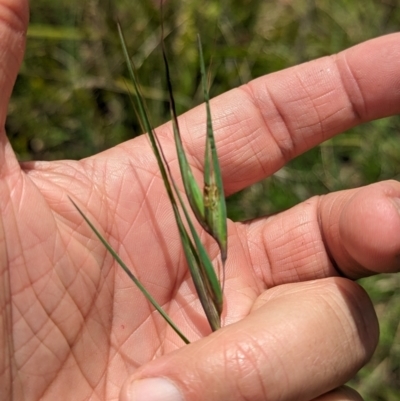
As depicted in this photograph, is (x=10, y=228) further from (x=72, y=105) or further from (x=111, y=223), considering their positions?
(x=72, y=105)

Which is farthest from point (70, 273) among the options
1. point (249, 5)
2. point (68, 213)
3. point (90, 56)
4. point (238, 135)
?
point (249, 5)

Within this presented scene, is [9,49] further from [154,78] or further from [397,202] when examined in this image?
[154,78]

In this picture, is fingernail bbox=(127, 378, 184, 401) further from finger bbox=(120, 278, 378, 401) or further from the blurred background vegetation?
the blurred background vegetation

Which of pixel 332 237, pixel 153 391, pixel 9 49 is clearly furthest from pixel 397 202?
pixel 9 49

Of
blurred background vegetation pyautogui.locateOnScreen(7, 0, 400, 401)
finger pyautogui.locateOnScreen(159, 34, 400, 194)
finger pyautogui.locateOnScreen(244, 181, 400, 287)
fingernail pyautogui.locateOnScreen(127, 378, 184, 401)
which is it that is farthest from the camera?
blurred background vegetation pyautogui.locateOnScreen(7, 0, 400, 401)

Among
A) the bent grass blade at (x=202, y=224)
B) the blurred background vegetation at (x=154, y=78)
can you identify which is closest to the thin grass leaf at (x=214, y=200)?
the bent grass blade at (x=202, y=224)

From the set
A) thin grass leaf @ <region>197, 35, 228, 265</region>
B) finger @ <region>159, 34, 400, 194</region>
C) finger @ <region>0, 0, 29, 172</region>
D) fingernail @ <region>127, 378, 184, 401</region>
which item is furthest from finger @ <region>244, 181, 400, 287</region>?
finger @ <region>0, 0, 29, 172</region>
